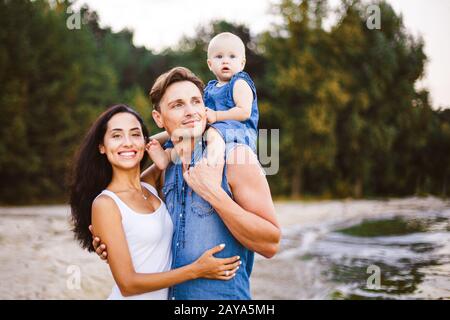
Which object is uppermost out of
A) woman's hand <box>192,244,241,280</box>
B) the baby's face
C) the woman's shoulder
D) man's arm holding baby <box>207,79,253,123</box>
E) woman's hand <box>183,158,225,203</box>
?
the baby's face

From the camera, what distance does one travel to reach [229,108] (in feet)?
9.07

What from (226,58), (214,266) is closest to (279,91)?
(226,58)

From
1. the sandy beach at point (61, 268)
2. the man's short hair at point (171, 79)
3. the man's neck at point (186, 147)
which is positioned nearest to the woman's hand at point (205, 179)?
the man's neck at point (186, 147)

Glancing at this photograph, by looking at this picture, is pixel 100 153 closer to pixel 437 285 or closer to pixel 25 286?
pixel 25 286

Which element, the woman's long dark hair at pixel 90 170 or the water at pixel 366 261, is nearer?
the woman's long dark hair at pixel 90 170

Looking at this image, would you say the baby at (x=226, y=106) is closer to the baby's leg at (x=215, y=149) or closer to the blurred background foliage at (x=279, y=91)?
the baby's leg at (x=215, y=149)

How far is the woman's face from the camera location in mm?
2352

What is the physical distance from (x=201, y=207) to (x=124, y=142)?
489 millimetres

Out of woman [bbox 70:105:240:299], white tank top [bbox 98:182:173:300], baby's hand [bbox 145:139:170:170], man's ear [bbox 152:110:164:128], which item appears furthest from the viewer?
baby's hand [bbox 145:139:170:170]

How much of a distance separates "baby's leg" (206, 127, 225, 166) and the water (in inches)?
211

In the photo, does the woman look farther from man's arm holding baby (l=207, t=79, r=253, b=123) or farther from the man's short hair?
man's arm holding baby (l=207, t=79, r=253, b=123)

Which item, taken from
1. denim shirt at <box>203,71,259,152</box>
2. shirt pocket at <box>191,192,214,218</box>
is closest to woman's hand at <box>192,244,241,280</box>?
shirt pocket at <box>191,192,214,218</box>

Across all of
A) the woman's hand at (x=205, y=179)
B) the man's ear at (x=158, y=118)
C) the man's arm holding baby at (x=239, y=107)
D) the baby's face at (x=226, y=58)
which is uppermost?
the baby's face at (x=226, y=58)

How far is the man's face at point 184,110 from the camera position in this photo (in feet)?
7.20
